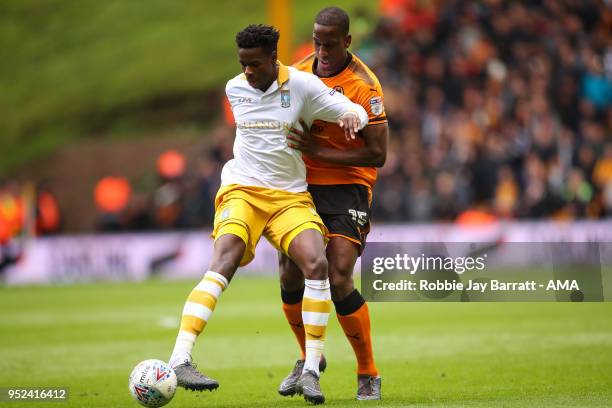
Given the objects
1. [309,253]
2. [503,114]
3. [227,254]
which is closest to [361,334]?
[309,253]

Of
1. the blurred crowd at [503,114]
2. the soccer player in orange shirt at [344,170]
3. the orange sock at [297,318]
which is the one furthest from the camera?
the blurred crowd at [503,114]

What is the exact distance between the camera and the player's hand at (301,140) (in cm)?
837

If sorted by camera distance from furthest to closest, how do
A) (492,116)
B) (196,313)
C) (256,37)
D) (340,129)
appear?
1. (492,116)
2. (340,129)
3. (256,37)
4. (196,313)

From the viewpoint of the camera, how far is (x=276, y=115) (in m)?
8.26

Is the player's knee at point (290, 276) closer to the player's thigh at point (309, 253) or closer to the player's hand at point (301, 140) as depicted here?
the player's thigh at point (309, 253)

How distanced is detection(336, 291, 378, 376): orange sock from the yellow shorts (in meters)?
0.66

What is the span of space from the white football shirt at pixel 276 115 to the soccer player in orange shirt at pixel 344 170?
0.12 metres

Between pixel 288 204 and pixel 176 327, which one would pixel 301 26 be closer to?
pixel 176 327

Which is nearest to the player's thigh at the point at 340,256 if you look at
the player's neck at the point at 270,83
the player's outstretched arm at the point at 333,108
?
the player's outstretched arm at the point at 333,108

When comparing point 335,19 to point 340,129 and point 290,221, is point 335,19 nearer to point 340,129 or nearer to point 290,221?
point 340,129

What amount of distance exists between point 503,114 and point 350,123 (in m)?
13.8

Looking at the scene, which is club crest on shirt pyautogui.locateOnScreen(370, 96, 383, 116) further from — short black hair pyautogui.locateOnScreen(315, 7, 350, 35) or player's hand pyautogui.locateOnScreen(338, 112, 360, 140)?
short black hair pyautogui.locateOnScreen(315, 7, 350, 35)

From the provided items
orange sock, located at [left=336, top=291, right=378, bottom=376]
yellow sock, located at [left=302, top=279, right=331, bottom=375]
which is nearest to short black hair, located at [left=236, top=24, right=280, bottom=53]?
yellow sock, located at [left=302, top=279, right=331, bottom=375]

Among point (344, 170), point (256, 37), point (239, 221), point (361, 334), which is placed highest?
→ point (256, 37)
